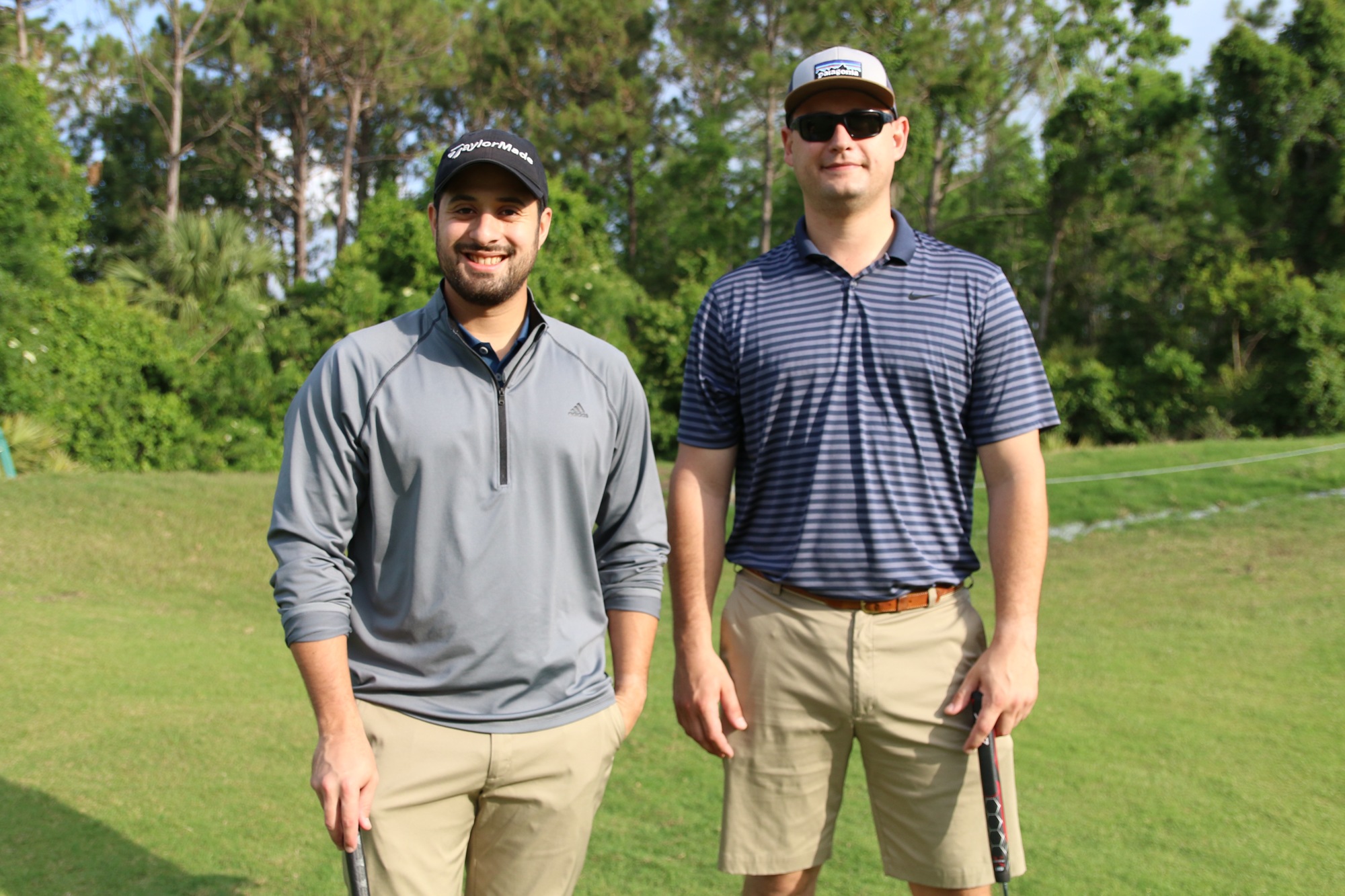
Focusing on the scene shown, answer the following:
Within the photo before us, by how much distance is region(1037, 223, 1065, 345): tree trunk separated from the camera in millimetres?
26172

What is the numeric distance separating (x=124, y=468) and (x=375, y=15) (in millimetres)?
12392

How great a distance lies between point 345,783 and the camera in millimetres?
2057

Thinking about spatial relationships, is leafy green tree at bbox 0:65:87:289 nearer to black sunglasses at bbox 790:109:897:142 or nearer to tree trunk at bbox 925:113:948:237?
tree trunk at bbox 925:113:948:237

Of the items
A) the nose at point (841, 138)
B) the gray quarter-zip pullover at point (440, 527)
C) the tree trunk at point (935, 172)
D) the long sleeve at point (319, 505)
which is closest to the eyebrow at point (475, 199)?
the gray quarter-zip pullover at point (440, 527)

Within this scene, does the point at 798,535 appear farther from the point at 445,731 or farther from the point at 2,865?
the point at 2,865

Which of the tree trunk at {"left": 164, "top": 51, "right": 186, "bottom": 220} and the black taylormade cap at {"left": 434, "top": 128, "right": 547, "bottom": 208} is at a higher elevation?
the tree trunk at {"left": 164, "top": 51, "right": 186, "bottom": 220}

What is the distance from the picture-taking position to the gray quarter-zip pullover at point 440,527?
2.14 m

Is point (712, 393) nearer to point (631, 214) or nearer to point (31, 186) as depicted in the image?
point (31, 186)

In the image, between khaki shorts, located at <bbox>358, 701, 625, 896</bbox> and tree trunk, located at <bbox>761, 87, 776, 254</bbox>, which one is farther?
tree trunk, located at <bbox>761, 87, 776, 254</bbox>

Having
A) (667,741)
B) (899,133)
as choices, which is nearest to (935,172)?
(667,741)

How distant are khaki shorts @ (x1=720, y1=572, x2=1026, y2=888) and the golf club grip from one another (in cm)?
2

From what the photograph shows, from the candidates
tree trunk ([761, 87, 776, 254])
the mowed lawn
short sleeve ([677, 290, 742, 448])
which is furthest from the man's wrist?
tree trunk ([761, 87, 776, 254])

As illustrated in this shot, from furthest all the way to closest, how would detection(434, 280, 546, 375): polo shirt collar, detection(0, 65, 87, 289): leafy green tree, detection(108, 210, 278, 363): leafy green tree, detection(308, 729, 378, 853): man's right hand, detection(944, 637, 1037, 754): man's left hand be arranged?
detection(108, 210, 278, 363): leafy green tree → detection(0, 65, 87, 289): leafy green tree → detection(944, 637, 1037, 754): man's left hand → detection(434, 280, 546, 375): polo shirt collar → detection(308, 729, 378, 853): man's right hand

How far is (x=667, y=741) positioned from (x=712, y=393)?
3.08m
